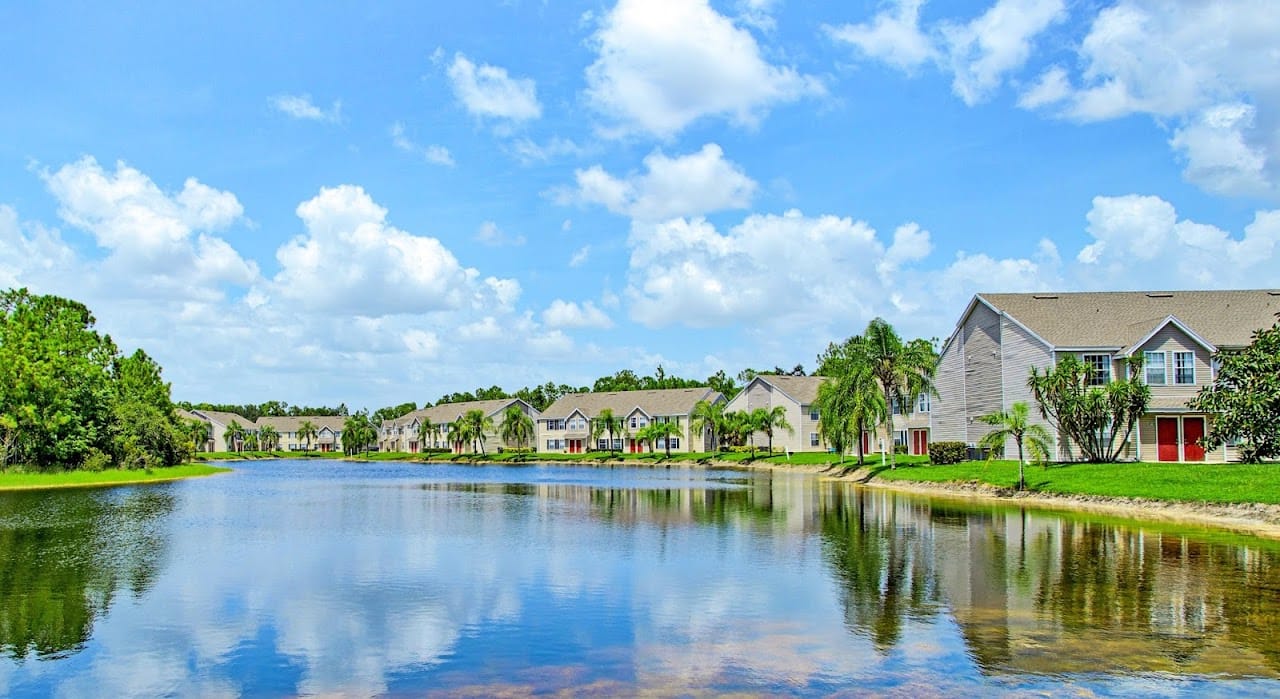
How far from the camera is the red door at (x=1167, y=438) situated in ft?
153

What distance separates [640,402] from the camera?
4830 inches

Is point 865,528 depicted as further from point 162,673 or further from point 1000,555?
point 162,673

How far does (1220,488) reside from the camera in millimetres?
33969

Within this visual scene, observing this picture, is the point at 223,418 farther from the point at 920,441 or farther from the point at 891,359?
the point at 891,359

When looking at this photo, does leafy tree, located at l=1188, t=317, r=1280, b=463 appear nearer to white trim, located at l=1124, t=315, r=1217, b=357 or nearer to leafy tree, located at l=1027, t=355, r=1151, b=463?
leafy tree, located at l=1027, t=355, r=1151, b=463

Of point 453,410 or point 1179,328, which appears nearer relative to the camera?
point 1179,328

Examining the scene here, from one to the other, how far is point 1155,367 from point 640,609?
39.7 m

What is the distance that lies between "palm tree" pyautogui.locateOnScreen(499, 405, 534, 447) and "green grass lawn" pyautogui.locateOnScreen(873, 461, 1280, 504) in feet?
279

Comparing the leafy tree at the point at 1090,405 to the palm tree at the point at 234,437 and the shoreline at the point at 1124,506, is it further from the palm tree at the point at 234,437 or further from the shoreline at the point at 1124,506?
the palm tree at the point at 234,437

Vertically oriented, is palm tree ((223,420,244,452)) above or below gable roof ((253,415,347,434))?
below

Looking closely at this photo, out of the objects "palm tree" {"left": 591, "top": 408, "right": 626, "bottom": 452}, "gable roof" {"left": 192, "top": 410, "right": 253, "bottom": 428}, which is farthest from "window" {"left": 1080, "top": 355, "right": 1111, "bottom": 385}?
"gable roof" {"left": 192, "top": 410, "right": 253, "bottom": 428}

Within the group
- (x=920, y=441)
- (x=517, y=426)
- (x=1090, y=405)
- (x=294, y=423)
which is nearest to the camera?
(x=1090, y=405)

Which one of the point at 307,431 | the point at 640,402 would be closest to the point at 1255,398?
the point at 640,402

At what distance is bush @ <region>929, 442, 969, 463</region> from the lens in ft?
181
